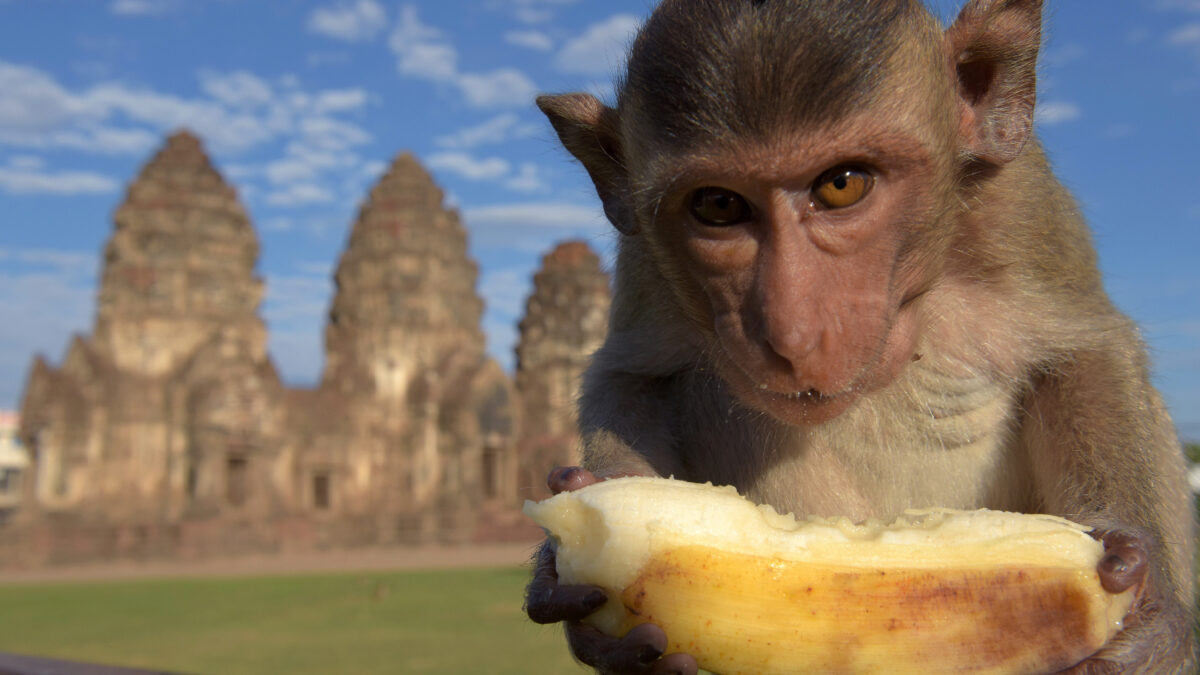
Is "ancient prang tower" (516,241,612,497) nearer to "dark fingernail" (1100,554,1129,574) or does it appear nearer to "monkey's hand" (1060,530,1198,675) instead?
"monkey's hand" (1060,530,1198,675)

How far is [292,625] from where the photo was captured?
10898 millimetres

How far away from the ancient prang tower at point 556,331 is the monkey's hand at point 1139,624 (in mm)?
21322

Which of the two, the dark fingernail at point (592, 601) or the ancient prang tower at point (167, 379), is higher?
the ancient prang tower at point (167, 379)

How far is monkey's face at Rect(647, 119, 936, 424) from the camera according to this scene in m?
1.88

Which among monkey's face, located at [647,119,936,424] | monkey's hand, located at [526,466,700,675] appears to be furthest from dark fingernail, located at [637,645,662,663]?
monkey's face, located at [647,119,936,424]

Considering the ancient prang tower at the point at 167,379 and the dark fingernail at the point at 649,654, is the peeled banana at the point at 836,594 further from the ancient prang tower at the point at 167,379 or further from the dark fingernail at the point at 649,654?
the ancient prang tower at the point at 167,379

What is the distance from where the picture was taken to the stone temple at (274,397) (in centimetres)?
1958

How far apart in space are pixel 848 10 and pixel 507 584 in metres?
13.1

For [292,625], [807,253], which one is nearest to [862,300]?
[807,253]

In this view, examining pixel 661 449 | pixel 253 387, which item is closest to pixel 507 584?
pixel 253 387

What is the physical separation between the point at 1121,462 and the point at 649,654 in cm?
118

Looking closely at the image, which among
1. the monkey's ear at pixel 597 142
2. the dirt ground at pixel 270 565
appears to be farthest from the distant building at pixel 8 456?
the monkey's ear at pixel 597 142

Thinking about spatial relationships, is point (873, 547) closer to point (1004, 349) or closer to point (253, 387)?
point (1004, 349)

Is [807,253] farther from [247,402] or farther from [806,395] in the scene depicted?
[247,402]
